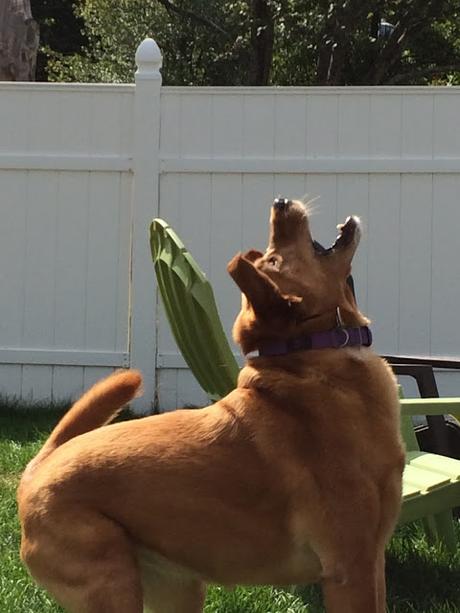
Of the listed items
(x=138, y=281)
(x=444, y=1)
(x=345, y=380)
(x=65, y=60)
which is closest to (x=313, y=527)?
(x=345, y=380)

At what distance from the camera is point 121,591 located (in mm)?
2111

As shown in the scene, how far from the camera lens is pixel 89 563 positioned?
7.02 feet

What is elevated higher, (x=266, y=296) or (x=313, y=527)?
(x=266, y=296)

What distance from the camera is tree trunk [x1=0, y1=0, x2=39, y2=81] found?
7.43 m

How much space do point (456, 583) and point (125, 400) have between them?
1.53 metres

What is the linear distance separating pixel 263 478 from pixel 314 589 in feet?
4.26

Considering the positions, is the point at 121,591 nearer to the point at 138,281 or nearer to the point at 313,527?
the point at 313,527

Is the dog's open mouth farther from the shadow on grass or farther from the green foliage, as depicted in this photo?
the green foliage

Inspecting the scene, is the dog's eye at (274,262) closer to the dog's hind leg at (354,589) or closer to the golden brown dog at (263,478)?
the golden brown dog at (263,478)

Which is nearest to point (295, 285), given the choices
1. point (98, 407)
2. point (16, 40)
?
point (98, 407)

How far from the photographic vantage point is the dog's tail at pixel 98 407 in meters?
2.48

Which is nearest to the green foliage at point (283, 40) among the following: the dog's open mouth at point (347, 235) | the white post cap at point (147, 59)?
the white post cap at point (147, 59)

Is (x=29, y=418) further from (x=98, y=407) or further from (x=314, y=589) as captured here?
(x=98, y=407)

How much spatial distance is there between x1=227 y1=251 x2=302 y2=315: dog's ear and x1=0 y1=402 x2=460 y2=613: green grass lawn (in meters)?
1.32
